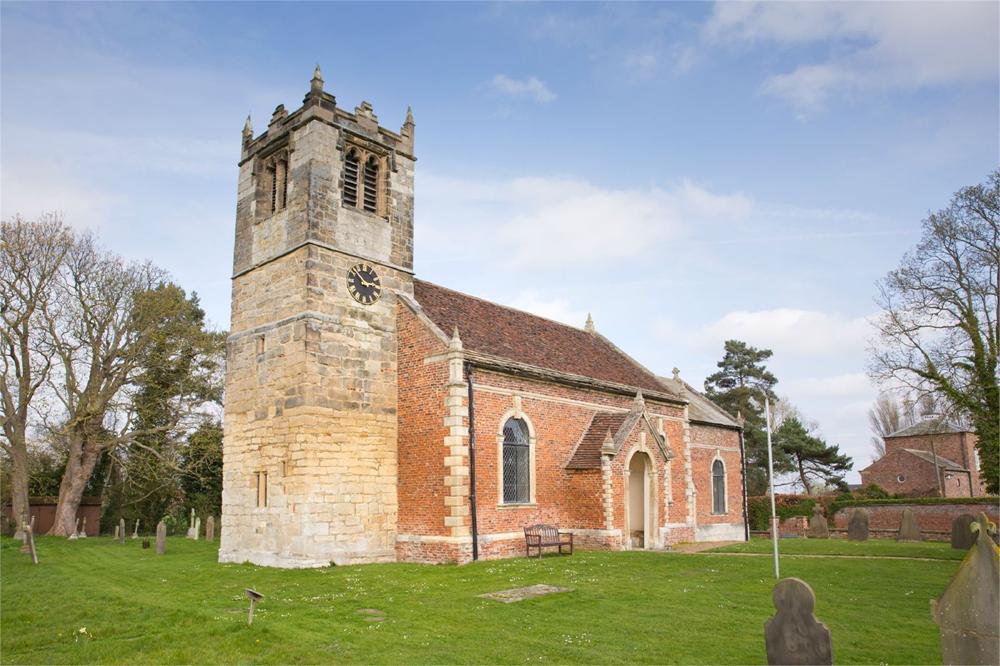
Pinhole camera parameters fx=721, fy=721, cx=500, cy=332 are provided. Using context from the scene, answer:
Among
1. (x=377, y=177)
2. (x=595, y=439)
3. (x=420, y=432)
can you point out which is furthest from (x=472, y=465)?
(x=377, y=177)

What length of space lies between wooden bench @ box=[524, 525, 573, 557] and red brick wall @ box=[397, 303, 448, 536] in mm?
2943

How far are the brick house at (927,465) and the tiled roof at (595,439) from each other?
38.5 m

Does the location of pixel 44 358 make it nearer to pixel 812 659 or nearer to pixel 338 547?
pixel 338 547

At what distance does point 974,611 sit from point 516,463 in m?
16.5

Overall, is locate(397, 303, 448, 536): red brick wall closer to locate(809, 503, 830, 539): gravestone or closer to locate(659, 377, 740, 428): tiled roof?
locate(659, 377, 740, 428): tiled roof

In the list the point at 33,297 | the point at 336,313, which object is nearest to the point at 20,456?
the point at 33,297

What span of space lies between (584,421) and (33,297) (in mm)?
26491

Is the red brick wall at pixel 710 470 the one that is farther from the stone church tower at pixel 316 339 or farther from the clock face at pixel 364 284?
the clock face at pixel 364 284

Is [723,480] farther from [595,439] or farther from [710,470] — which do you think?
[595,439]

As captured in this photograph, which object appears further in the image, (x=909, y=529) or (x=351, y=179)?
(x=909, y=529)

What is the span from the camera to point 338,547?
20344 millimetres

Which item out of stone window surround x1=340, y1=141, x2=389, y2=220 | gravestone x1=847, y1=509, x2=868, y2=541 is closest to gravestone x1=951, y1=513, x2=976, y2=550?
gravestone x1=847, y1=509, x2=868, y2=541

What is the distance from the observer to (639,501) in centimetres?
2819

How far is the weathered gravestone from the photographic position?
725cm
